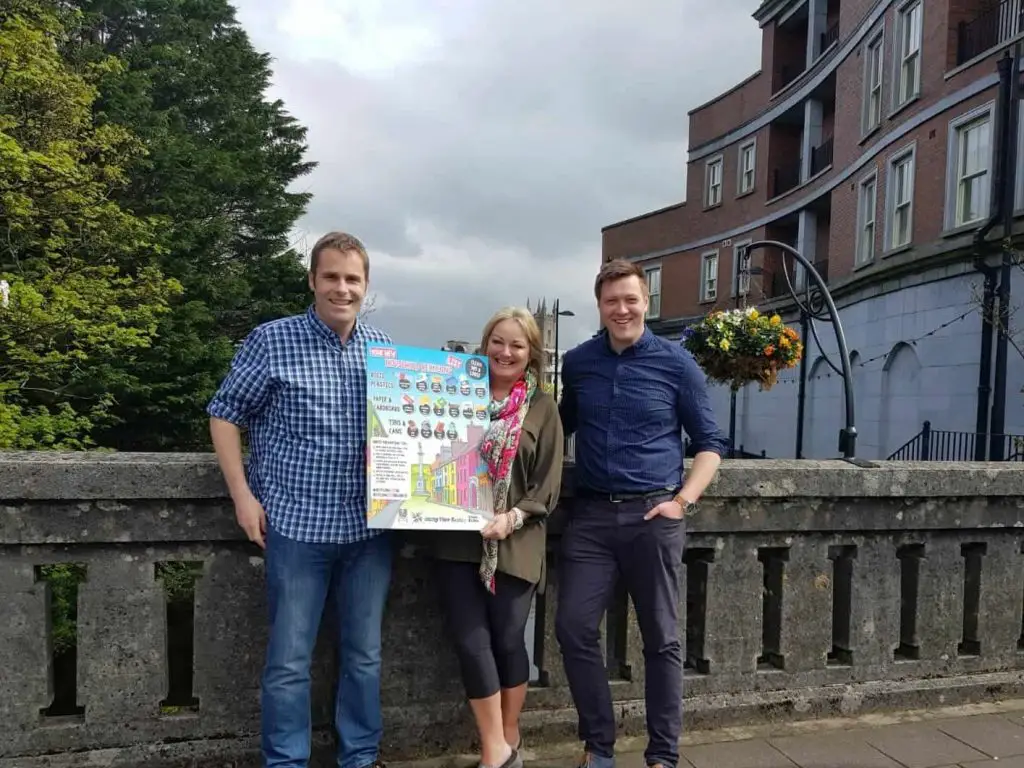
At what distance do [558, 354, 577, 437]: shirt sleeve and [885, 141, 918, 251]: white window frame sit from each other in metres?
17.0

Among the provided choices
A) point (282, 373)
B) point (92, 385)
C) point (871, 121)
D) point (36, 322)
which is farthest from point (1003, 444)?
point (92, 385)

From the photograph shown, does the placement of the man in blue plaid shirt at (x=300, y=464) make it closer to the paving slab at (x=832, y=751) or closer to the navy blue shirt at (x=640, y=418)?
the navy blue shirt at (x=640, y=418)

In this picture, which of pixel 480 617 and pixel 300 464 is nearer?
pixel 300 464

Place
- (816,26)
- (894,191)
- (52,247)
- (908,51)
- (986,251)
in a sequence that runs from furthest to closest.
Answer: (816,26)
(894,191)
(908,51)
(986,251)
(52,247)

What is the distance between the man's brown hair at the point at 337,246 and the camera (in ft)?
9.09

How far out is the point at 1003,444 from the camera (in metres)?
12.9

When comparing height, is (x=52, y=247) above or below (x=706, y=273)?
below

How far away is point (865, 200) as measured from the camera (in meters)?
20.4

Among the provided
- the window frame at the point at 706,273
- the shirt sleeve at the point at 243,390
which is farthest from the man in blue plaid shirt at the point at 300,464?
the window frame at the point at 706,273

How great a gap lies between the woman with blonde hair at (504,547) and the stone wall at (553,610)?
351mm

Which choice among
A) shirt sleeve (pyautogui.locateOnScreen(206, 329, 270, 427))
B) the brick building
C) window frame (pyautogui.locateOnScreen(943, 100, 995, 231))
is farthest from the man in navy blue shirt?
window frame (pyautogui.locateOnScreen(943, 100, 995, 231))

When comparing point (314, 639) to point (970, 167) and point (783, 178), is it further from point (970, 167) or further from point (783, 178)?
point (783, 178)

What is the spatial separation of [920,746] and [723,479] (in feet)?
4.88

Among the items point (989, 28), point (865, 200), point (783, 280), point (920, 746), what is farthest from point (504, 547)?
point (783, 280)
